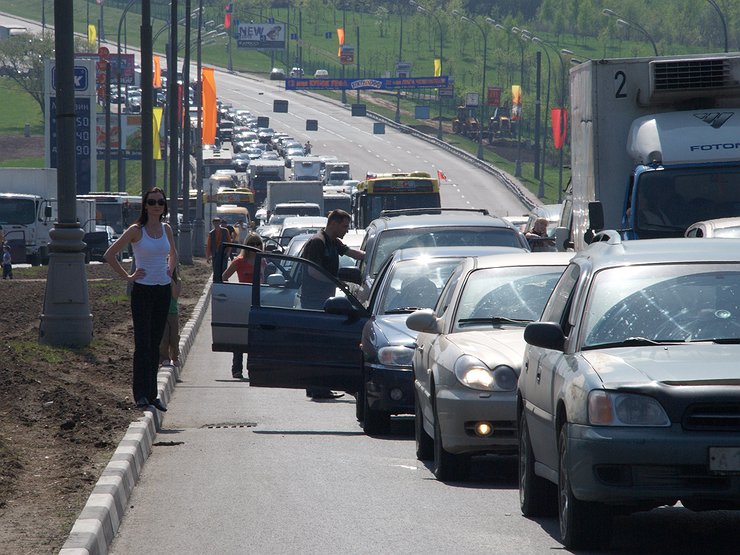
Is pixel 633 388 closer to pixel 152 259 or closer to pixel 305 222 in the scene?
pixel 152 259

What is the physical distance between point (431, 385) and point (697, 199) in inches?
280

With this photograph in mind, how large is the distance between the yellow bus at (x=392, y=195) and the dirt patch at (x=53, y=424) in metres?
16.2

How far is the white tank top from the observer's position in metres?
12.9

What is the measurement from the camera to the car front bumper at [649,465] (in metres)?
6.96

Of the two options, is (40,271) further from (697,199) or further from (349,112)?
(349,112)

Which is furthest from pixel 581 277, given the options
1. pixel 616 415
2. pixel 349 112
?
pixel 349 112

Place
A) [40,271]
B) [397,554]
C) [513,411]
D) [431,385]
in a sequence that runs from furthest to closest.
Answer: [40,271]
[431,385]
[513,411]
[397,554]

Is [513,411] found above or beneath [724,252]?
beneath

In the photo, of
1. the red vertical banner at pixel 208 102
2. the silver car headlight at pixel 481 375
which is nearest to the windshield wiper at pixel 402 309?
the silver car headlight at pixel 481 375

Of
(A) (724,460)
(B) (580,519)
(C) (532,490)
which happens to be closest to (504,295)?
(C) (532,490)

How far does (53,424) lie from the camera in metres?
12.1

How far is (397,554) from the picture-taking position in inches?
299

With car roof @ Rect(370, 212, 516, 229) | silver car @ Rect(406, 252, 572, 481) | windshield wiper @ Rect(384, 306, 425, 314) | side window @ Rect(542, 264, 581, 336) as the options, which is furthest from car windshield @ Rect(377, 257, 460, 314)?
side window @ Rect(542, 264, 581, 336)

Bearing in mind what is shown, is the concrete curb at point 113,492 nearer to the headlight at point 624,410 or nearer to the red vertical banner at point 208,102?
the headlight at point 624,410
